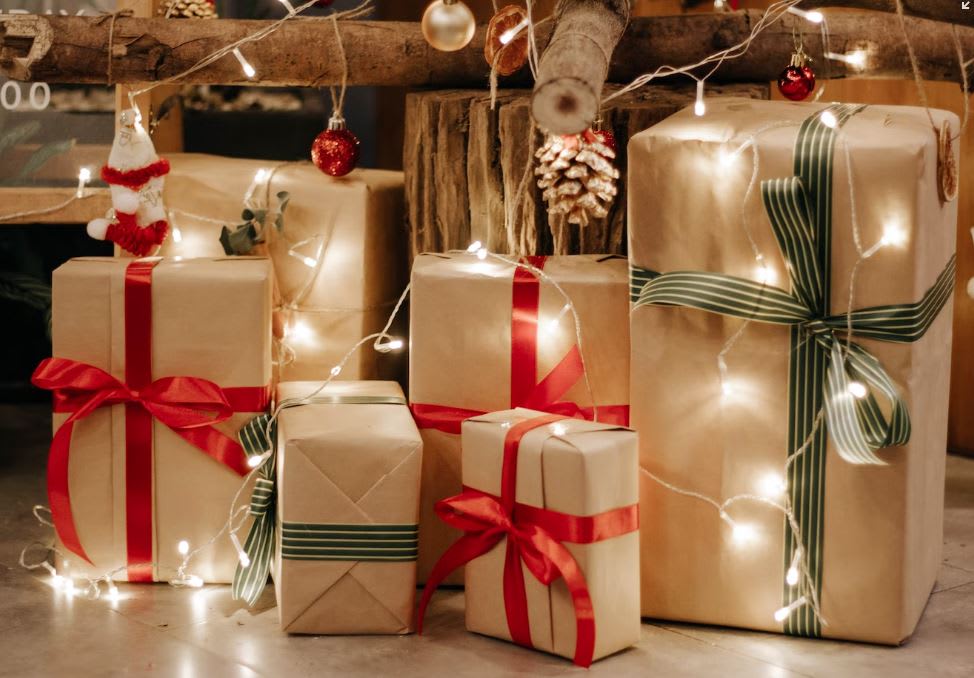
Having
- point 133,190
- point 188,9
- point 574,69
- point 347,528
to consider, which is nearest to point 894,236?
point 574,69

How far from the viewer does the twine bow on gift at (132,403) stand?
2.16 metres

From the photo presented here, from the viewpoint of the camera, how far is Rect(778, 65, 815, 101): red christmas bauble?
2402 mm

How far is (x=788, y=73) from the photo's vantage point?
2.42 meters

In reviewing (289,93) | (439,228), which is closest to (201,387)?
(439,228)

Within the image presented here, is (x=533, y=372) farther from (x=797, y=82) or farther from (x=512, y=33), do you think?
(x=797, y=82)

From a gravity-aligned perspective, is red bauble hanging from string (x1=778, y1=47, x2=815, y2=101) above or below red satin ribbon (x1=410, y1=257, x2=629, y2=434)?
above

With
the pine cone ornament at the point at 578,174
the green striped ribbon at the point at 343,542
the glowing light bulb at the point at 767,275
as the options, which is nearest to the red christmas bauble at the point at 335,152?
the pine cone ornament at the point at 578,174

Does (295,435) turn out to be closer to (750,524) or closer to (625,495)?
(625,495)

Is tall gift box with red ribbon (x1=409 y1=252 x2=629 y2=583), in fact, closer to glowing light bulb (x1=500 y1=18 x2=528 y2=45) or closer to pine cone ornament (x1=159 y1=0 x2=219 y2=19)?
glowing light bulb (x1=500 y1=18 x2=528 y2=45)

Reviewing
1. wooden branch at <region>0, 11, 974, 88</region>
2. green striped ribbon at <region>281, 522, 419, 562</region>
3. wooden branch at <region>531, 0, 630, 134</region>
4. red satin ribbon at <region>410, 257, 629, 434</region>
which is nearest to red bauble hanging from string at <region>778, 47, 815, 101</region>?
wooden branch at <region>0, 11, 974, 88</region>

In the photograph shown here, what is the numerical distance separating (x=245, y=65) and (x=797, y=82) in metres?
1.03

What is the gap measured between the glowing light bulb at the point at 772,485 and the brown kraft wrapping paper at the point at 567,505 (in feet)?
0.67

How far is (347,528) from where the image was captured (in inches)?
79.4

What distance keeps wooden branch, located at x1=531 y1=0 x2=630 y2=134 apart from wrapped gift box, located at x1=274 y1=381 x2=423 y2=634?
1.79 feet
